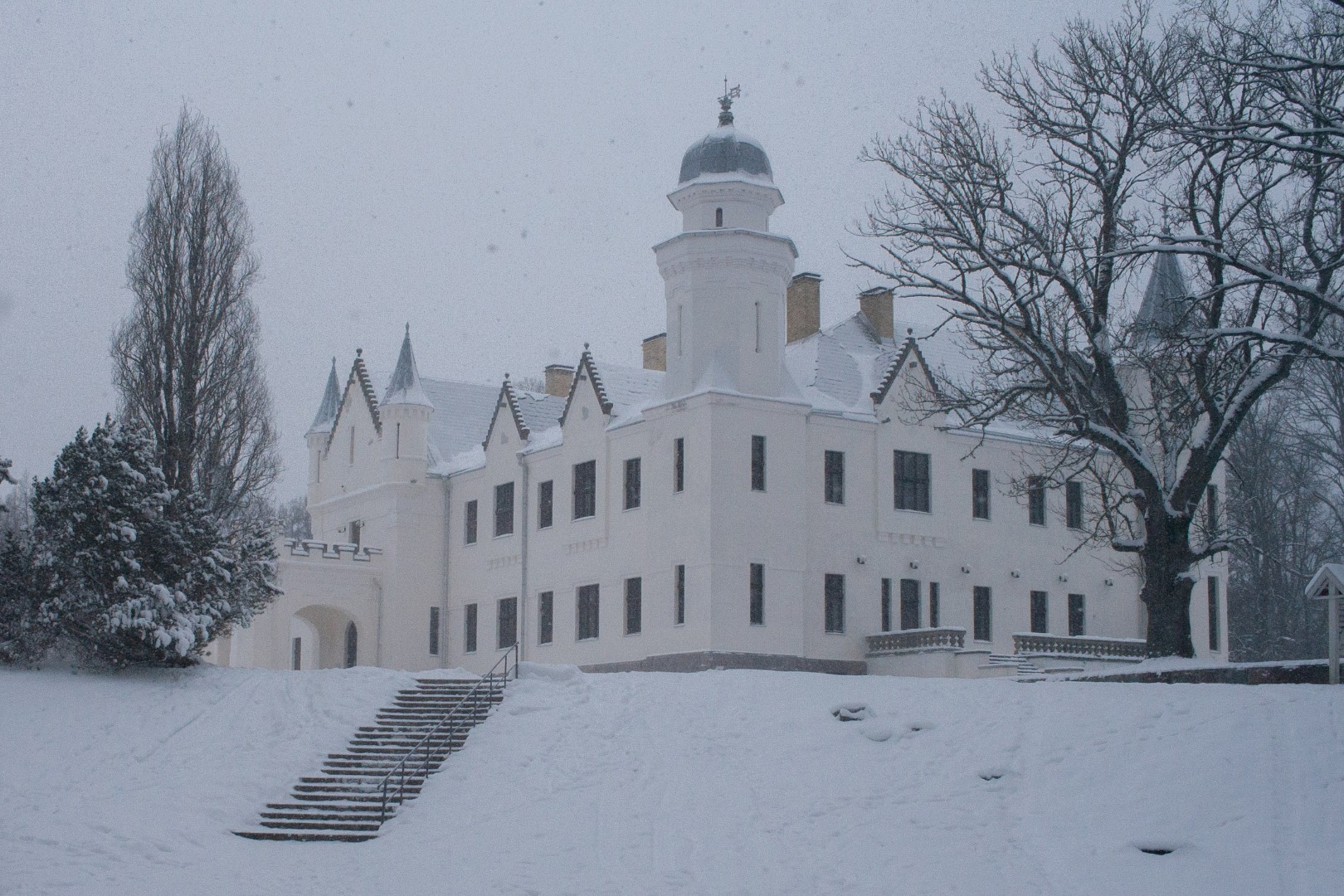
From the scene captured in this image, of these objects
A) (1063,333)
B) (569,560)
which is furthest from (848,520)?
(1063,333)

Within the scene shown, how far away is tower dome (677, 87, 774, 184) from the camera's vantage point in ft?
122

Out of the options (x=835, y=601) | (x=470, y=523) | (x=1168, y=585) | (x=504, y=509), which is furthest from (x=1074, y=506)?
(x=470, y=523)

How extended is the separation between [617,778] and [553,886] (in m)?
4.46

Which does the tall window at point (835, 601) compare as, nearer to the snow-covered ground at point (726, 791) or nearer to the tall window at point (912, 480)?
the tall window at point (912, 480)

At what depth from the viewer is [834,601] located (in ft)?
122

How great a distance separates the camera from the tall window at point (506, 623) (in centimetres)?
4303

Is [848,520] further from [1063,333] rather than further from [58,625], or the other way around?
[58,625]

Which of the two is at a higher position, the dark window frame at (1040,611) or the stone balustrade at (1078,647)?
the dark window frame at (1040,611)

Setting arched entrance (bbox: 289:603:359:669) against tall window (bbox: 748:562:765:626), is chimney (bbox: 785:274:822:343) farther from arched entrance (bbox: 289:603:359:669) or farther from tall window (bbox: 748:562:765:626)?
arched entrance (bbox: 289:603:359:669)

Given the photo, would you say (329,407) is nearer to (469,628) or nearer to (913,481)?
(469,628)

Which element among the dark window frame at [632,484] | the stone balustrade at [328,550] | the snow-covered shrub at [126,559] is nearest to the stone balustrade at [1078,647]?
the dark window frame at [632,484]

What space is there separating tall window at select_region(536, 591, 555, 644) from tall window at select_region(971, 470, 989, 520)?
461 inches

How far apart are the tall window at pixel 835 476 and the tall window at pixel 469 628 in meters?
12.9

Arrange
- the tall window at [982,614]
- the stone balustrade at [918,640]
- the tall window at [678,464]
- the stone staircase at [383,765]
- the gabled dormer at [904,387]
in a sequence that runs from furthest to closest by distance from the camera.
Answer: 1. the tall window at [982,614]
2. the gabled dormer at [904,387]
3. the tall window at [678,464]
4. the stone balustrade at [918,640]
5. the stone staircase at [383,765]
